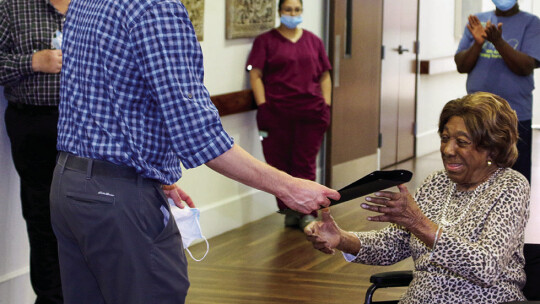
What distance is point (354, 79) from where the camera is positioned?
762 centimetres

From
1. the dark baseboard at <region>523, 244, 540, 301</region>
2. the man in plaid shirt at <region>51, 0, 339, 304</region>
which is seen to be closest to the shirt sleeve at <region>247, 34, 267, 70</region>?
the dark baseboard at <region>523, 244, 540, 301</region>

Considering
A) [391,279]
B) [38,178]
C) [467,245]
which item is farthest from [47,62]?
[467,245]

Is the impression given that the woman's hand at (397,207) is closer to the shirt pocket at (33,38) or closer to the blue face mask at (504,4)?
the shirt pocket at (33,38)

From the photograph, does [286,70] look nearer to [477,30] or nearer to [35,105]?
[477,30]

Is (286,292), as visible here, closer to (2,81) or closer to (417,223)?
(2,81)

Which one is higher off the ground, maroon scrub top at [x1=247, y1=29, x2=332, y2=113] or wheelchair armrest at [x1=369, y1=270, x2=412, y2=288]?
maroon scrub top at [x1=247, y1=29, x2=332, y2=113]

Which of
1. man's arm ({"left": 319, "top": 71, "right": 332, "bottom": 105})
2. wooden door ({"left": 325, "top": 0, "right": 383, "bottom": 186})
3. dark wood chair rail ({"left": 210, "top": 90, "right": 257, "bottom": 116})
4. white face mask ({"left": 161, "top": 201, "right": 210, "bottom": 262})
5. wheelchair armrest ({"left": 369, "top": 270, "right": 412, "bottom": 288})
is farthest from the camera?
wooden door ({"left": 325, "top": 0, "right": 383, "bottom": 186})

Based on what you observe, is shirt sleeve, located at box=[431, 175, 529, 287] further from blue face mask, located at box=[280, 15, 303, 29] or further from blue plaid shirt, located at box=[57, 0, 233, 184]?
blue face mask, located at box=[280, 15, 303, 29]

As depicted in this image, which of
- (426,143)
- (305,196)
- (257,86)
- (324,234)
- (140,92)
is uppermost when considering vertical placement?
(140,92)

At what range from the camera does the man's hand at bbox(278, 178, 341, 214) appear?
2119 millimetres

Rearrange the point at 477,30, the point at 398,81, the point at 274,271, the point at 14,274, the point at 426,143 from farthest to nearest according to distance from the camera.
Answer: the point at 426,143 < the point at 398,81 < the point at 477,30 < the point at 274,271 < the point at 14,274

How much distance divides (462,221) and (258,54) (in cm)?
371

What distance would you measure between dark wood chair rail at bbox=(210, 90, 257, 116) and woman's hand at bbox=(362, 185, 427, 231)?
341 cm

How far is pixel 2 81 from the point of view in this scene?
3732 millimetres
